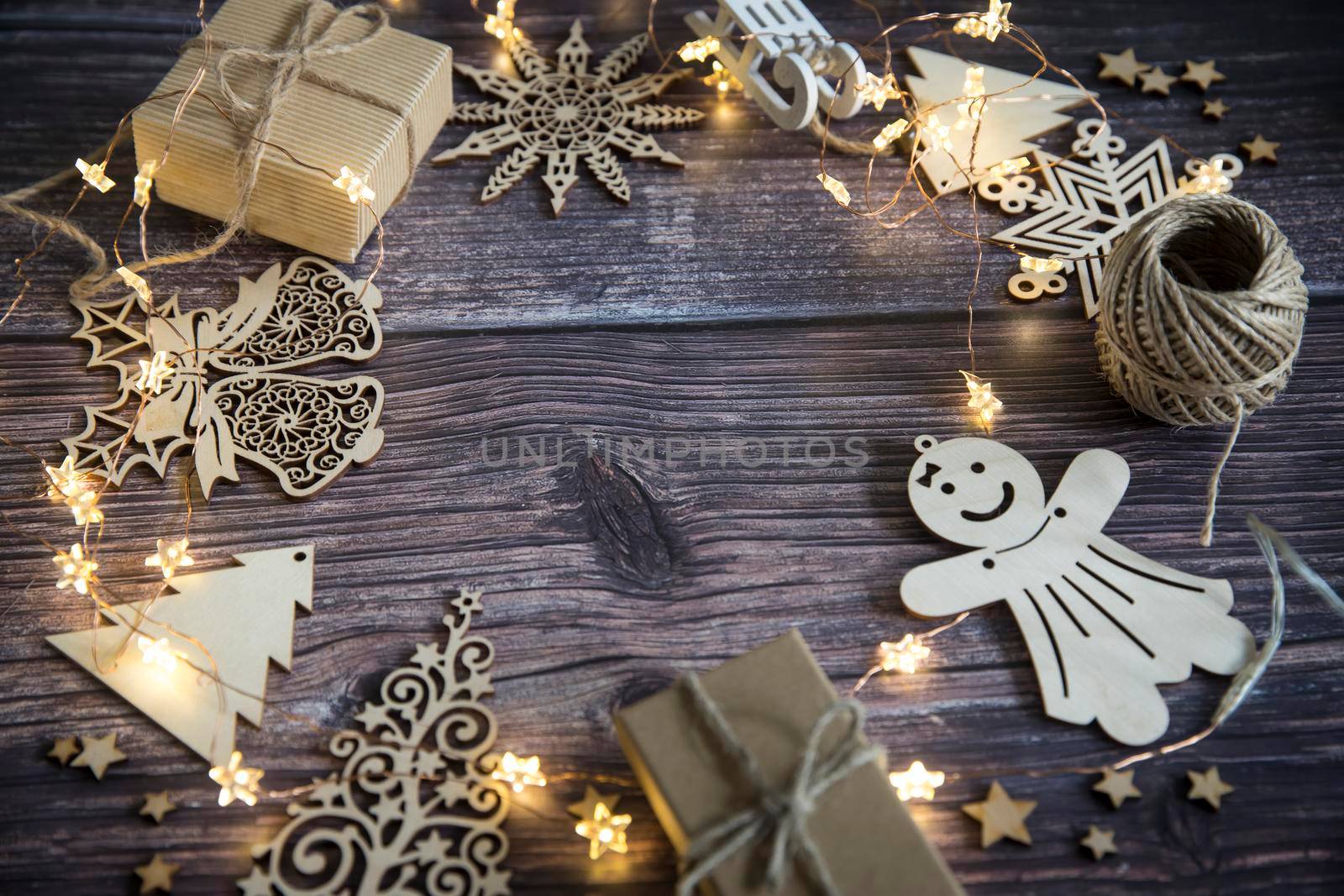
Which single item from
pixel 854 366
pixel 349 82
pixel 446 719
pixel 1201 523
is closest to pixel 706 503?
pixel 854 366

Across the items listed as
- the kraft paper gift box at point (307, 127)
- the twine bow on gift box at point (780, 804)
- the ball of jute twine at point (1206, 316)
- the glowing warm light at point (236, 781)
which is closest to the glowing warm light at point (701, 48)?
the kraft paper gift box at point (307, 127)

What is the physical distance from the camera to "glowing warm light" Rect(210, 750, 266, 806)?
103 cm

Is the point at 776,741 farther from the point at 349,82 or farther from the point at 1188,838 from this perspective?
the point at 349,82

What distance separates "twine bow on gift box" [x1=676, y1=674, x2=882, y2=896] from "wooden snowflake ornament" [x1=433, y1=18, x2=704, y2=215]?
2.39 feet

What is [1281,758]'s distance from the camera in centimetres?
109

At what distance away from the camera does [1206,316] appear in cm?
112

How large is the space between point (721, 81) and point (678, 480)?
59cm

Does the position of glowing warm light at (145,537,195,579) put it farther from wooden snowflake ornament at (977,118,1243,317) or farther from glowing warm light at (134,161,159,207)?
wooden snowflake ornament at (977,118,1243,317)

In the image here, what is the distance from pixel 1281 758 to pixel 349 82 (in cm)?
125

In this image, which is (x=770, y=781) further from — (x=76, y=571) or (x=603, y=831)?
(x=76, y=571)

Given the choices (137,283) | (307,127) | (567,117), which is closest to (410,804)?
(137,283)

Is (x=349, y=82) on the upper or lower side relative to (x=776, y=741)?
upper

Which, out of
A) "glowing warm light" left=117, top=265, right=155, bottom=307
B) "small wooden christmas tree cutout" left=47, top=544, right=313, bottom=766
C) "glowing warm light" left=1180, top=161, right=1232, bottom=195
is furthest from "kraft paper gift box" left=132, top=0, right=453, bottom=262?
"glowing warm light" left=1180, top=161, right=1232, bottom=195

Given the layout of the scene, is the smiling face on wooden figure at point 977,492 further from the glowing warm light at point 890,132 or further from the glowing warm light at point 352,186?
the glowing warm light at point 352,186
